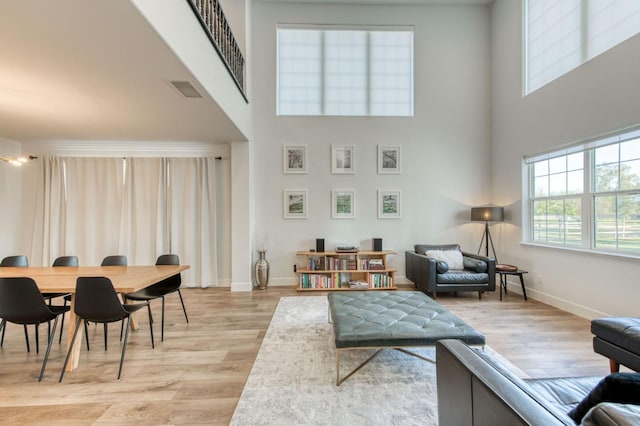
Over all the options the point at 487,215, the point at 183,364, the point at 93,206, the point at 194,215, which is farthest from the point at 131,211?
the point at 487,215

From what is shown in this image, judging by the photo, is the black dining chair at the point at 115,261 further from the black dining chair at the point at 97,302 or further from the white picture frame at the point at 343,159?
the white picture frame at the point at 343,159

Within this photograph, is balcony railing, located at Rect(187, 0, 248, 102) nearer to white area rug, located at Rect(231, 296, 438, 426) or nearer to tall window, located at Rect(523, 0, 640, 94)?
white area rug, located at Rect(231, 296, 438, 426)

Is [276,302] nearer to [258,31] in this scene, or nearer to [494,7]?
[258,31]

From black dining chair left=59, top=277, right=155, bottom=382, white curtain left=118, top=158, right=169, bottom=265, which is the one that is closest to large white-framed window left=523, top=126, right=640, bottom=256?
black dining chair left=59, top=277, right=155, bottom=382

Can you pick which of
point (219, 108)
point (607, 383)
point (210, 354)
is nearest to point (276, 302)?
point (210, 354)

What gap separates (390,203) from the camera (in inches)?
198

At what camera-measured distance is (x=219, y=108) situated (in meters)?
3.19

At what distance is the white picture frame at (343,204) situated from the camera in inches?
197

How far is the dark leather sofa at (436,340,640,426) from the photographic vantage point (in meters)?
0.71

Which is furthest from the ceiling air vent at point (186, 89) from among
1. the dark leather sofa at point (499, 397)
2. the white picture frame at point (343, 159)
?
the dark leather sofa at point (499, 397)

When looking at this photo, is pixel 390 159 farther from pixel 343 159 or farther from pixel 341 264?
pixel 341 264

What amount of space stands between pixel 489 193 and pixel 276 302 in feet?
14.3

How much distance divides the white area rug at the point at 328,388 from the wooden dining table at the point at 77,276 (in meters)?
1.23

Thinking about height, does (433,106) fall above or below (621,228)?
above
